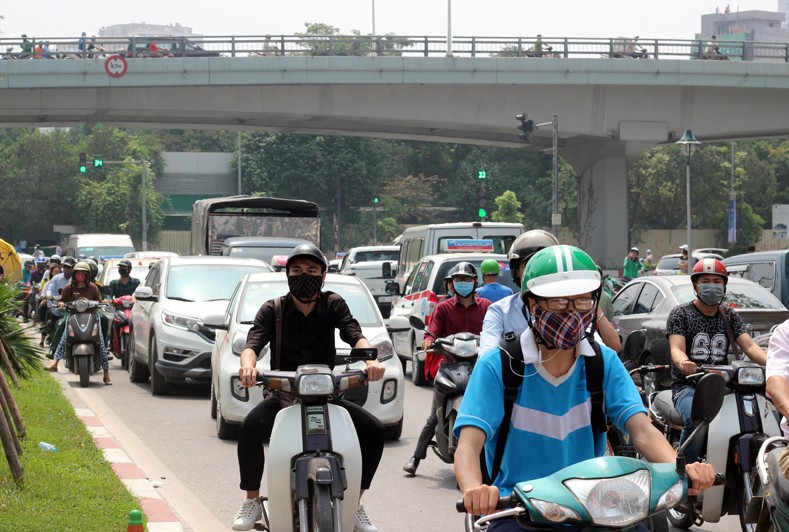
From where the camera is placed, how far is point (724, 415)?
7.45m

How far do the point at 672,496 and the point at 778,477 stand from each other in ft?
4.27

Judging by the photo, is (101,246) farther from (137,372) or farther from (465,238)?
(137,372)

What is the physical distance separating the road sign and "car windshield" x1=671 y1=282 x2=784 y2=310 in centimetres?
2911

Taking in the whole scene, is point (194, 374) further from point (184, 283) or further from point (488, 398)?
point (488, 398)

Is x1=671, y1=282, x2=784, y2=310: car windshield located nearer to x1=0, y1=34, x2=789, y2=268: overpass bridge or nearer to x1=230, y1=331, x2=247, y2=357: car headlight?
x1=230, y1=331, x2=247, y2=357: car headlight

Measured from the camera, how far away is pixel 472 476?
3912 millimetres

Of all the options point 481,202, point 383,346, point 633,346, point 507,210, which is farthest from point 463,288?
point 507,210

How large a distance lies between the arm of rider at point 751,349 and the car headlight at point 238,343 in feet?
17.3

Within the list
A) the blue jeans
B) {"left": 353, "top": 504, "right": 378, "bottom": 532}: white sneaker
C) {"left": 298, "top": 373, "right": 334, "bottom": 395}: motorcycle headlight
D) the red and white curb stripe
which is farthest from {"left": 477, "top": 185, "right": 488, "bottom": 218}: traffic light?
{"left": 298, "top": 373, "right": 334, "bottom": 395}: motorcycle headlight

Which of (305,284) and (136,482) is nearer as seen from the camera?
(305,284)

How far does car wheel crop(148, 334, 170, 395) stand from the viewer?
1606 cm

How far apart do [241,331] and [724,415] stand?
19.5 ft

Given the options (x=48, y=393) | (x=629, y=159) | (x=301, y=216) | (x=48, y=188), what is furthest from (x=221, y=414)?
(x=48, y=188)

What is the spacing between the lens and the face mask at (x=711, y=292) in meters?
8.23
